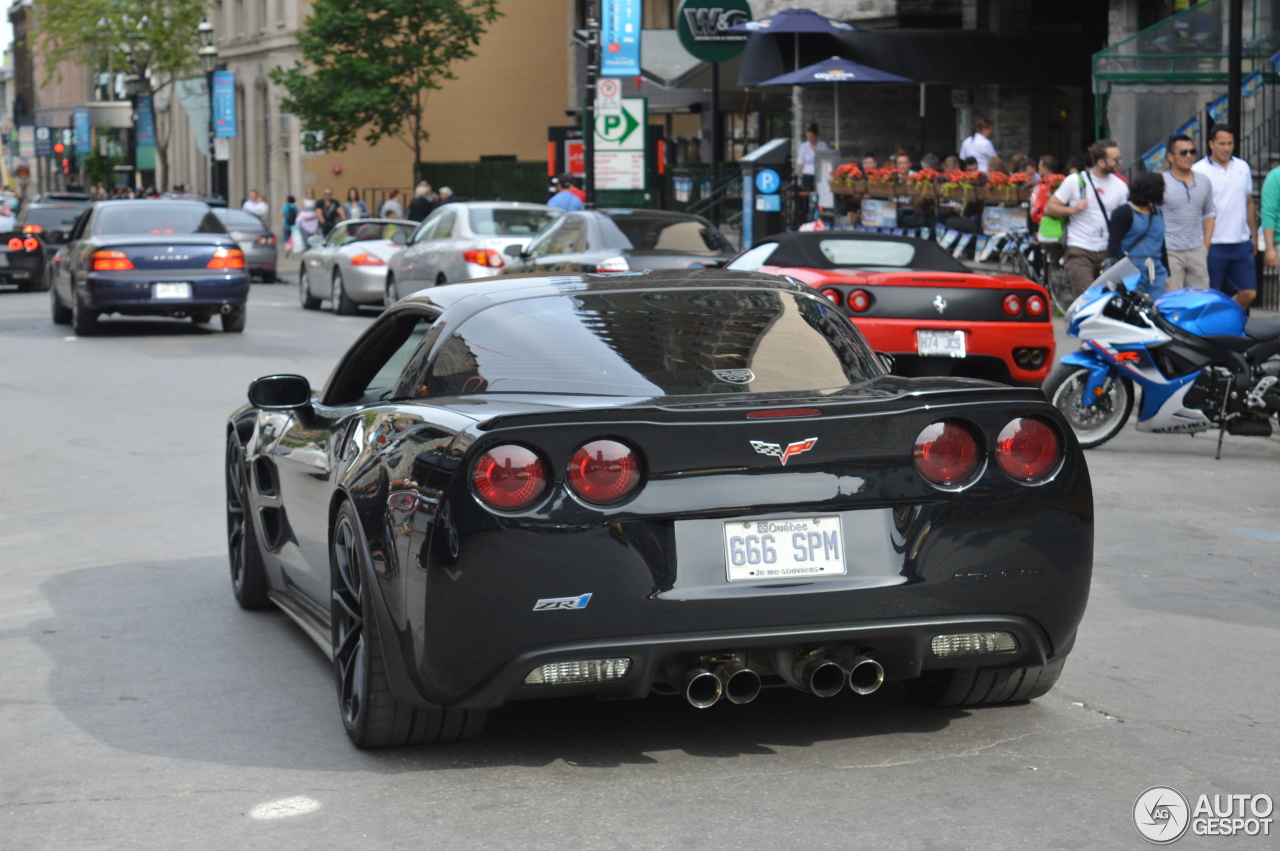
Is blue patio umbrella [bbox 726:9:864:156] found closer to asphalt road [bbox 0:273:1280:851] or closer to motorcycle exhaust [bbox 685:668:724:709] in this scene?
asphalt road [bbox 0:273:1280:851]

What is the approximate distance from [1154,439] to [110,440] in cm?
716

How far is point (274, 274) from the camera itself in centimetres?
3559

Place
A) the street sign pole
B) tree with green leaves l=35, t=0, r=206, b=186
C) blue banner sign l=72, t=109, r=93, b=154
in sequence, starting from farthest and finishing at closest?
1. blue banner sign l=72, t=109, r=93, b=154
2. tree with green leaves l=35, t=0, r=206, b=186
3. the street sign pole

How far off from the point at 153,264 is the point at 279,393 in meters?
14.9

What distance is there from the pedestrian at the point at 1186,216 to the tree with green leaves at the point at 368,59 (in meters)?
34.4

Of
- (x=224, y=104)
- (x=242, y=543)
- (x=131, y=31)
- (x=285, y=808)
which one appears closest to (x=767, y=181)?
(x=242, y=543)

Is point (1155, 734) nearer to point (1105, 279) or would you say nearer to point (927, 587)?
point (927, 587)

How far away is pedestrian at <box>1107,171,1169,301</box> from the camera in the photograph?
13.6 m

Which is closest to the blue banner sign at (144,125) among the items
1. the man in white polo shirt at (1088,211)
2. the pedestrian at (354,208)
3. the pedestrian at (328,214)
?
the pedestrian at (328,214)

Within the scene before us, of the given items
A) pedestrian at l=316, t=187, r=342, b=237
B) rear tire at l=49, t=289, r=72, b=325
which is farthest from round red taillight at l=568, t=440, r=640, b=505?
pedestrian at l=316, t=187, r=342, b=237

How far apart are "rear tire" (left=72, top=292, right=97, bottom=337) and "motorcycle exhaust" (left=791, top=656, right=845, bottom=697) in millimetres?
17286

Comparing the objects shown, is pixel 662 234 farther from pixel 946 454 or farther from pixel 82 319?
pixel 946 454

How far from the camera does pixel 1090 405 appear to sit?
11.7 meters

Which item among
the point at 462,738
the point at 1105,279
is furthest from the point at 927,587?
the point at 1105,279
